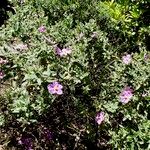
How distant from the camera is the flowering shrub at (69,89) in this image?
3.40 metres

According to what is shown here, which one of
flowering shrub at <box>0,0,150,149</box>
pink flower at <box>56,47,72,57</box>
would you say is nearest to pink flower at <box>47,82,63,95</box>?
flowering shrub at <box>0,0,150,149</box>

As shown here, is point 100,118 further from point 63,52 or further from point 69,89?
point 63,52

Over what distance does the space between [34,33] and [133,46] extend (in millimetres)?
1224

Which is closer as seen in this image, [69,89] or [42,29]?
[69,89]

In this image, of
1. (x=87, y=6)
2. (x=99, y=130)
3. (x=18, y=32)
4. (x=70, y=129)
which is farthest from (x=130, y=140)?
(x=87, y=6)

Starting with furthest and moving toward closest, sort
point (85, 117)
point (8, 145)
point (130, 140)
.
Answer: point (8, 145)
point (85, 117)
point (130, 140)

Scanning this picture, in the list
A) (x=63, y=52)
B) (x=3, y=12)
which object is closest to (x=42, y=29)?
(x=63, y=52)

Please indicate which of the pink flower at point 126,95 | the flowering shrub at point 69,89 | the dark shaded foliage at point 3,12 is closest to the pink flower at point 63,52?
the flowering shrub at point 69,89

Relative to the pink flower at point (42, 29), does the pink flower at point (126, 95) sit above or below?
below

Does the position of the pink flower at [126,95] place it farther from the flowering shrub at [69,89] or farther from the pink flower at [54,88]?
the pink flower at [54,88]

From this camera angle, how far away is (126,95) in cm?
338

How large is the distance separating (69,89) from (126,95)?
1.57 ft

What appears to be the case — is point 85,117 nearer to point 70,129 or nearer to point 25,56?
point 70,129

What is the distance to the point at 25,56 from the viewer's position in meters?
3.48
